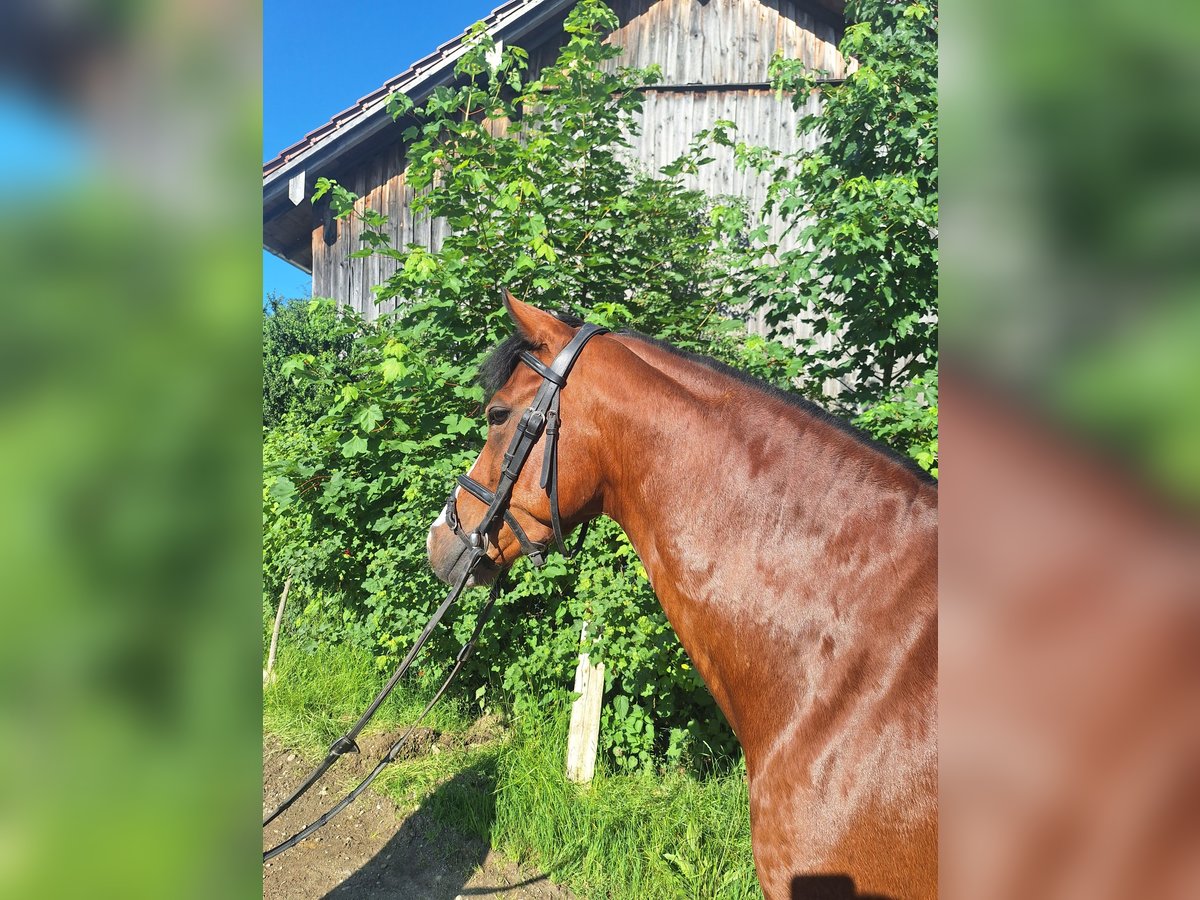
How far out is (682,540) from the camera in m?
1.73

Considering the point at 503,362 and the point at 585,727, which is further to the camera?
the point at 585,727

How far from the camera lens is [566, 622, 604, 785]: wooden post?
3.75 metres

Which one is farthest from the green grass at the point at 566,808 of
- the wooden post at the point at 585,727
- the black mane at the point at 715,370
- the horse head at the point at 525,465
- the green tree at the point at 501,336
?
the black mane at the point at 715,370

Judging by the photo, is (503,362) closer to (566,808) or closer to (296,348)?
(566,808)

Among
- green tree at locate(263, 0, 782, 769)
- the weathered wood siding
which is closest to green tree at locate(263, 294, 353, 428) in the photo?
green tree at locate(263, 0, 782, 769)

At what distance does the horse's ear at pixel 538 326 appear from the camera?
202 centimetres

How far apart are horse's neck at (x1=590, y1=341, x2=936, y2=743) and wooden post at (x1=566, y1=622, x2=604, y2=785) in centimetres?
210

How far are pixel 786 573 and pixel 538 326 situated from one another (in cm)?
98

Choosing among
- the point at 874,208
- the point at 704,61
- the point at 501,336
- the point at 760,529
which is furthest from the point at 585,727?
the point at 704,61

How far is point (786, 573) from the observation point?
5.11 feet

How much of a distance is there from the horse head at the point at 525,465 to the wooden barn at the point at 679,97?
14.6 feet
